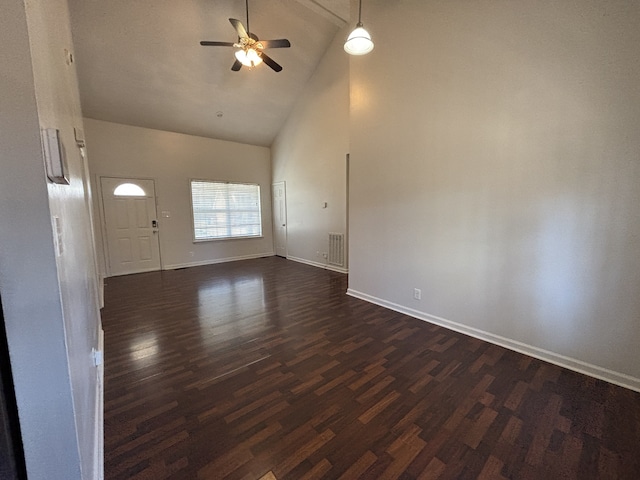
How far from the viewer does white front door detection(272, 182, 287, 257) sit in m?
7.09

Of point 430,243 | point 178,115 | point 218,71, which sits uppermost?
point 218,71

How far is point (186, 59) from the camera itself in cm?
448

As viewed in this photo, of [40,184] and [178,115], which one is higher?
[178,115]

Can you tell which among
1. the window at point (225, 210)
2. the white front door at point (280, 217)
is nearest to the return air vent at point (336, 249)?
the white front door at point (280, 217)

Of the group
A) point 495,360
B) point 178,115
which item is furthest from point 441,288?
point 178,115

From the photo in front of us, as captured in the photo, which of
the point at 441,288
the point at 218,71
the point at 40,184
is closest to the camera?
the point at 40,184

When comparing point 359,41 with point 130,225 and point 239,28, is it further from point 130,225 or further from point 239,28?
point 130,225

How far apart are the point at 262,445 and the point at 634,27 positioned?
3.61 metres

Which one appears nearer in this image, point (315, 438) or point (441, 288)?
point (315, 438)

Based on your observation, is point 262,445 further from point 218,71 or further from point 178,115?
point 178,115

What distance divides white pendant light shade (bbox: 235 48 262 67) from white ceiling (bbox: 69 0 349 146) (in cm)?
107

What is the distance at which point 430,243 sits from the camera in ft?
9.98

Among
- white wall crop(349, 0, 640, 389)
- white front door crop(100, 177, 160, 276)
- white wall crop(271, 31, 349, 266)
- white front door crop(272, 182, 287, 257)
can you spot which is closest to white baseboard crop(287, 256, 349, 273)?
white wall crop(271, 31, 349, 266)

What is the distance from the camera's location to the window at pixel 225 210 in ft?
21.1
